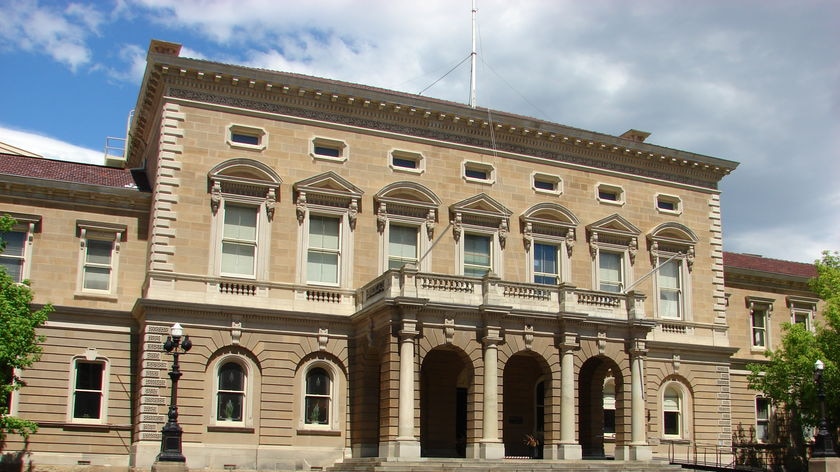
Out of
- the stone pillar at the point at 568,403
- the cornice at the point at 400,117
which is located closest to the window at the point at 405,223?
the cornice at the point at 400,117

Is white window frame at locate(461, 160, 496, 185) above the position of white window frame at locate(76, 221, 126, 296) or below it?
above

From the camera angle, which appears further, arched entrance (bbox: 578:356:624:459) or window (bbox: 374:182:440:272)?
arched entrance (bbox: 578:356:624:459)

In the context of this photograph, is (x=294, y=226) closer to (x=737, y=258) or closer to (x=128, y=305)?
(x=128, y=305)

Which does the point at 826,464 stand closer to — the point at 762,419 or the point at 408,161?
the point at 762,419

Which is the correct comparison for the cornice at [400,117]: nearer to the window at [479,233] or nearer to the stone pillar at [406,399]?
the window at [479,233]

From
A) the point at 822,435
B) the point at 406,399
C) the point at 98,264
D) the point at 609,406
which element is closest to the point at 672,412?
the point at 609,406

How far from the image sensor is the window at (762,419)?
47.2 meters

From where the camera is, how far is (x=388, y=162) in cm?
3897

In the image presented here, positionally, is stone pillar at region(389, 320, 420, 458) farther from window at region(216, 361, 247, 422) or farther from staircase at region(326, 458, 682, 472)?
window at region(216, 361, 247, 422)

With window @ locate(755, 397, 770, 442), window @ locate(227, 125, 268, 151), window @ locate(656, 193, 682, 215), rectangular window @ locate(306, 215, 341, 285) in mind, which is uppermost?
window @ locate(227, 125, 268, 151)

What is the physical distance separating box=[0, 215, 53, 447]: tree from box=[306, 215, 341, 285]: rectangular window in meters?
9.45

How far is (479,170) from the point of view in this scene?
40938 millimetres

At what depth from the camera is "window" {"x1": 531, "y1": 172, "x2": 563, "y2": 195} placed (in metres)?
41.8

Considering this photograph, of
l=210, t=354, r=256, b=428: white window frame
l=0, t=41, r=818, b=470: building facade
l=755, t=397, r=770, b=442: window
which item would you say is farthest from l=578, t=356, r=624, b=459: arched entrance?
l=210, t=354, r=256, b=428: white window frame
